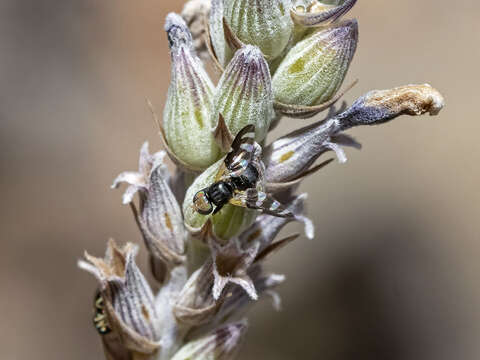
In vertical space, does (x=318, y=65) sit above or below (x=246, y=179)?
above

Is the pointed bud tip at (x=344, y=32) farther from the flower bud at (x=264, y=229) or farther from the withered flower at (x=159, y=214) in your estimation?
the withered flower at (x=159, y=214)

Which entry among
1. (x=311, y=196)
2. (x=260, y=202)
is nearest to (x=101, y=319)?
(x=260, y=202)

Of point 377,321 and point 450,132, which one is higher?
point 450,132

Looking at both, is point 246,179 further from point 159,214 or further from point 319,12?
point 319,12

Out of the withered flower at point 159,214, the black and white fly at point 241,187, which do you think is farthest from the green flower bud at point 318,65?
the withered flower at point 159,214

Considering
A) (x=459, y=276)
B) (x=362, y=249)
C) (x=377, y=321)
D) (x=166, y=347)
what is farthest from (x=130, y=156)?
(x=166, y=347)

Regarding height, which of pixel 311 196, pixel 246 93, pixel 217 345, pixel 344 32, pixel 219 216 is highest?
pixel 344 32

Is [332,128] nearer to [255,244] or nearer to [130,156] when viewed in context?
[255,244]
